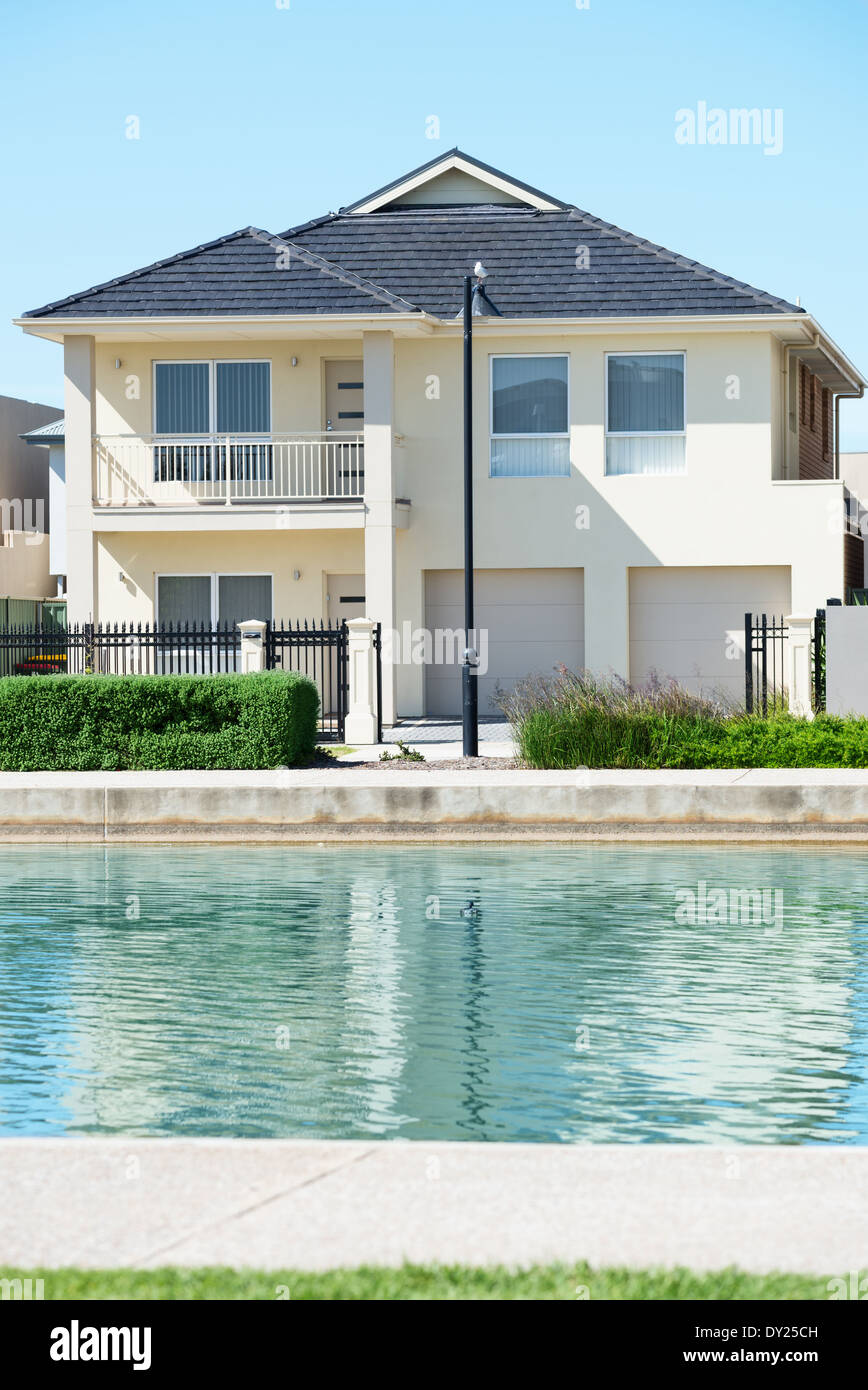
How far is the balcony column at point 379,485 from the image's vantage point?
27.2 metres

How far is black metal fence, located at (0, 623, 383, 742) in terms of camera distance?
23859 mm

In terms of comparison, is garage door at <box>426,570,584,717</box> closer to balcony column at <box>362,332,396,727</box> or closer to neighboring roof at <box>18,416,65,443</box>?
balcony column at <box>362,332,396,727</box>

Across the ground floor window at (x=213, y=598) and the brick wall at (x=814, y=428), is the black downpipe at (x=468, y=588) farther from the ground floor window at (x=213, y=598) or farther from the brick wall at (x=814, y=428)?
the brick wall at (x=814, y=428)

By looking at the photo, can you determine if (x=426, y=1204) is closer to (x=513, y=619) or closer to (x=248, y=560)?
(x=513, y=619)

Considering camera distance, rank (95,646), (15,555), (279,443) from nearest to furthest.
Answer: (95,646) < (279,443) < (15,555)

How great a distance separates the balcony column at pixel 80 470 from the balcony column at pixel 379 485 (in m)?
4.49

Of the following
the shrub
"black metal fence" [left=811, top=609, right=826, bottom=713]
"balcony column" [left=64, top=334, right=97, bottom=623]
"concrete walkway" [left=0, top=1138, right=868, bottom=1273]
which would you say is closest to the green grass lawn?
"concrete walkway" [left=0, top=1138, right=868, bottom=1273]

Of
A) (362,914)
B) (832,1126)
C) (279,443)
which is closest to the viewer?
(832,1126)

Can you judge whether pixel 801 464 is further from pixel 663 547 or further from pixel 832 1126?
pixel 832 1126

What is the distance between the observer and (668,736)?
19.6 metres

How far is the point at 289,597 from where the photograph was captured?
29.3 metres

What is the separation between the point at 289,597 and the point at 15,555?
13.8 m

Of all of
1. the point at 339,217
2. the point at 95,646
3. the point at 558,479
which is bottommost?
the point at 95,646
